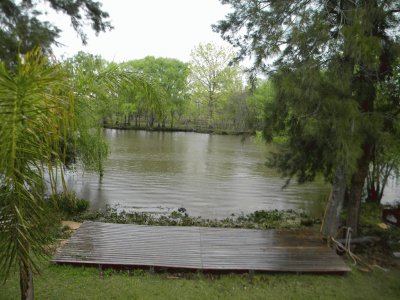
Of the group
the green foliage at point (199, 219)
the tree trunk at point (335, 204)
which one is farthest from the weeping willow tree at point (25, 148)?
the tree trunk at point (335, 204)

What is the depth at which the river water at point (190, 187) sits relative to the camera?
1249 cm

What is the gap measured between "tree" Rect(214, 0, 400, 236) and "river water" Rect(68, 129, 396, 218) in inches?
144

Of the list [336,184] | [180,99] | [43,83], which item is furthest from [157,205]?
[180,99]

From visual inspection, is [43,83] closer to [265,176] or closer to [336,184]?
[336,184]

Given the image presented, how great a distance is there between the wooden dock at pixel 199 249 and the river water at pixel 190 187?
362cm

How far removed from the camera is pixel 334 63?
6168 millimetres

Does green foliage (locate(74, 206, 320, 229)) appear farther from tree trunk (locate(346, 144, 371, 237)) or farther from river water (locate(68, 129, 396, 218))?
tree trunk (locate(346, 144, 371, 237))

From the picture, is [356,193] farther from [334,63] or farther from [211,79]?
[211,79]

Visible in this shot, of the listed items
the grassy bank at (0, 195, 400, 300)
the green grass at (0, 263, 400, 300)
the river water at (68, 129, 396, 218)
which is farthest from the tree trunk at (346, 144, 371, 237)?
the river water at (68, 129, 396, 218)

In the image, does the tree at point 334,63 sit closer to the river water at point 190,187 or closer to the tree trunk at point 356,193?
the tree trunk at point 356,193

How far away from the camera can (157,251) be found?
6.44 meters

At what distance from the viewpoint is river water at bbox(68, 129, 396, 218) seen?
492 inches

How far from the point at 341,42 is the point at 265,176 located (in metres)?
13.1

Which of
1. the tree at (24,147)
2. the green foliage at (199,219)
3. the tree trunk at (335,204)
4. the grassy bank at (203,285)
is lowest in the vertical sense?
the green foliage at (199,219)
